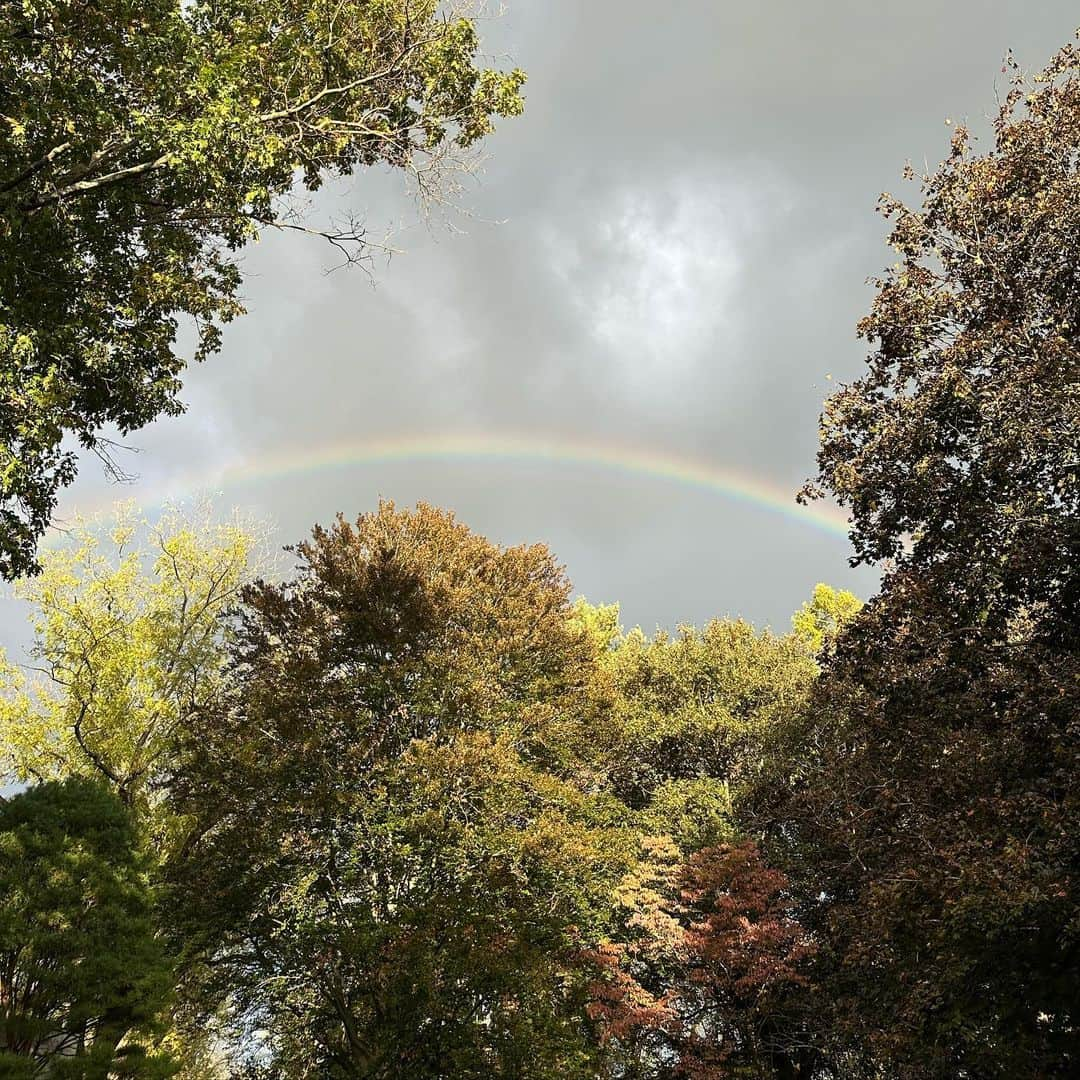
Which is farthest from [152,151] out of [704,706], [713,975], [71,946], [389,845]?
[704,706]

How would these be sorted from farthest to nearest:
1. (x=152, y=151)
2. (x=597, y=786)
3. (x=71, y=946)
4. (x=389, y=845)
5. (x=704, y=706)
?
(x=704, y=706), (x=597, y=786), (x=389, y=845), (x=71, y=946), (x=152, y=151)

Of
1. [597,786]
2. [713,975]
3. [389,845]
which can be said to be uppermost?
[597,786]

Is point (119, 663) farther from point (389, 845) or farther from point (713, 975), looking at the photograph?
point (713, 975)

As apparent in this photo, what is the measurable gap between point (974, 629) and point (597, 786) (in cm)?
1162

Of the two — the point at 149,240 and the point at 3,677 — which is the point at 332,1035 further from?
the point at 149,240

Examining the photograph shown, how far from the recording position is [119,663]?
52.3 ft

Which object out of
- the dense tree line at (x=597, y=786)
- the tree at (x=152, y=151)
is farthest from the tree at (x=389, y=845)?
the tree at (x=152, y=151)

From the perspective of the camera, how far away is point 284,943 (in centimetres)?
1355

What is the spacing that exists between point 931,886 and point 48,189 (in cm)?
1014

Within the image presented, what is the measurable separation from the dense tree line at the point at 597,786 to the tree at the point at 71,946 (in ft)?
0.13

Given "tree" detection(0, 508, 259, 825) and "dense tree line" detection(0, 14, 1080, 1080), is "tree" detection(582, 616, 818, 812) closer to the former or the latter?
"dense tree line" detection(0, 14, 1080, 1080)

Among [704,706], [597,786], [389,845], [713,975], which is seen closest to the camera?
[389,845]

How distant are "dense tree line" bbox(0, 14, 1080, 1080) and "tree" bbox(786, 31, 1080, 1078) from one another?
5 cm

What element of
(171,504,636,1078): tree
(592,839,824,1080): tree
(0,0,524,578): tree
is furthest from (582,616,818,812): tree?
(0,0,524,578): tree
